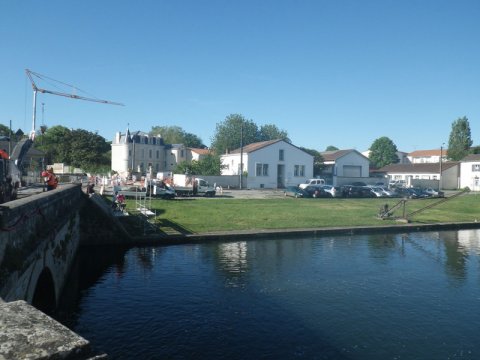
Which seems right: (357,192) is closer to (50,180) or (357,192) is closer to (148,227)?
(148,227)

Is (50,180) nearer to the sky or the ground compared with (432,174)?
nearer to the ground

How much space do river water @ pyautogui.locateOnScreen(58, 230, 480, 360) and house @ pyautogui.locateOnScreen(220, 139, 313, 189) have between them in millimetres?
43338

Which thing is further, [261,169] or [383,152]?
[383,152]

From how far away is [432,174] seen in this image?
3354 inches

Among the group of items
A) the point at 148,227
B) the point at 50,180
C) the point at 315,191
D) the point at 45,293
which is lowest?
the point at 45,293

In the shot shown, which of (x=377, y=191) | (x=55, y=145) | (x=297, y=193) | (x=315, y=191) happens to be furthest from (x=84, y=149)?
(x=377, y=191)

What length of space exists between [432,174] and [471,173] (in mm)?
7385

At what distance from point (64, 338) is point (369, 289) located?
16.3 meters

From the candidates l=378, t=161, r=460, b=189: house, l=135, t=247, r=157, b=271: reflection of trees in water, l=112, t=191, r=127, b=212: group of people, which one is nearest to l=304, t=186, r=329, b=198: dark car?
l=112, t=191, r=127, b=212: group of people

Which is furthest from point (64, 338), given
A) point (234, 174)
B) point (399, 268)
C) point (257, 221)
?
point (234, 174)

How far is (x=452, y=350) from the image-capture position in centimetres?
1157

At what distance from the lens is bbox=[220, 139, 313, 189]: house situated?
225 ft

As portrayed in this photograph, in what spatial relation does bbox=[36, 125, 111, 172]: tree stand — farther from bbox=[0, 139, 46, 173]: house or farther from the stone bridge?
the stone bridge

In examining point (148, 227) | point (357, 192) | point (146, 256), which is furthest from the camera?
point (357, 192)
